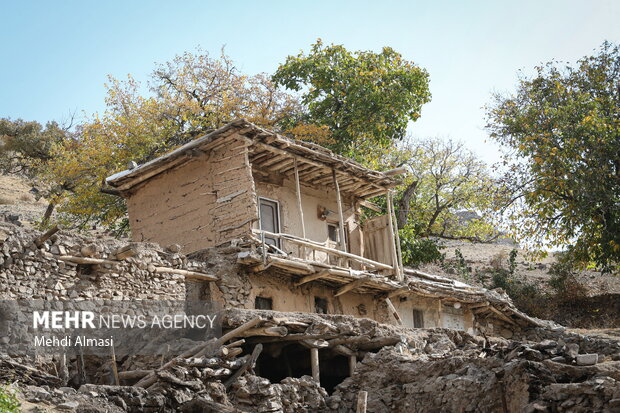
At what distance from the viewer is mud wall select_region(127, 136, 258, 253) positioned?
57.5 ft

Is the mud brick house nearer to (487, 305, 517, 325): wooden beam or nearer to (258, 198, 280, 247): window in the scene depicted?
(258, 198, 280, 247): window

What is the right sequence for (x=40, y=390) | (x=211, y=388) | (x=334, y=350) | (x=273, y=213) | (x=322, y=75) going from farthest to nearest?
(x=322, y=75)
(x=273, y=213)
(x=334, y=350)
(x=211, y=388)
(x=40, y=390)

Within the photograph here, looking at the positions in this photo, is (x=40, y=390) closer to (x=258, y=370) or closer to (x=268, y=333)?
(x=268, y=333)

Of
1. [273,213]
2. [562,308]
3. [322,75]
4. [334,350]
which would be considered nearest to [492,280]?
[562,308]

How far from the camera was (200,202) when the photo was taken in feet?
59.7

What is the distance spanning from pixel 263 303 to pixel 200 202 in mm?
2856

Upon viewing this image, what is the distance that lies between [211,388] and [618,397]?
6026 millimetres

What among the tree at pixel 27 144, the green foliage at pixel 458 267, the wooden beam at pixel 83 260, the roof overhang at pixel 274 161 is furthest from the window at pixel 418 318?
the tree at pixel 27 144

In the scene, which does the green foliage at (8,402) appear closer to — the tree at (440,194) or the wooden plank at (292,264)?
the wooden plank at (292,264)

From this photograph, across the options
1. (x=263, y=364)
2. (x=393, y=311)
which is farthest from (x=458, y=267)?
(x=263, y=364)

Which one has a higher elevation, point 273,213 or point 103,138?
point 103,138

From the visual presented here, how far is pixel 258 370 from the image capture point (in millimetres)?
15383

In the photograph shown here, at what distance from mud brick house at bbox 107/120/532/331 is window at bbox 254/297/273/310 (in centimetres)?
3

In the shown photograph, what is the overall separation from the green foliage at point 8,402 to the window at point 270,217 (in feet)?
30.0
